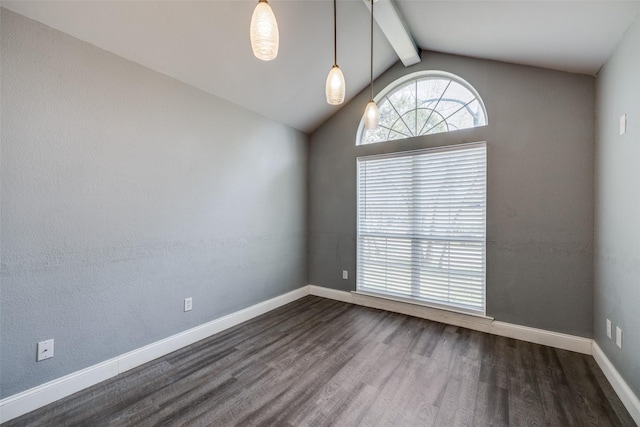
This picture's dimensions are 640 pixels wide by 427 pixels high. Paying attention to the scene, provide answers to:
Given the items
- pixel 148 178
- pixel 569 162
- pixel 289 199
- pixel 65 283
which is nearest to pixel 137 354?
pixel 65 283

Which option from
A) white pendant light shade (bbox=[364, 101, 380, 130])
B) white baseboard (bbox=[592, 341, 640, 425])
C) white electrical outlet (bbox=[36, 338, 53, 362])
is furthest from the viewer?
white pendant light shade (bbox=[364, 101, 380, 130])

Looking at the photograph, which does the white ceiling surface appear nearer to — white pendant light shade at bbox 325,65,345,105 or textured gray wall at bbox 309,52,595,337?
textured gray wall at bbox 309,52,595,337

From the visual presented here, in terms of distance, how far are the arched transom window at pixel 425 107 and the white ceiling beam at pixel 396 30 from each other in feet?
0.97

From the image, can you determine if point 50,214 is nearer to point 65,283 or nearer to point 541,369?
point 65,283

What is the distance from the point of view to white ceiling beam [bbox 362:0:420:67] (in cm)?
241

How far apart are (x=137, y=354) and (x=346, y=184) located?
9.69ft

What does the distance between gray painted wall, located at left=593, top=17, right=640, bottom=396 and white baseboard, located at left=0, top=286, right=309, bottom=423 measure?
329cm

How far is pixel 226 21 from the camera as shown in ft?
7.27

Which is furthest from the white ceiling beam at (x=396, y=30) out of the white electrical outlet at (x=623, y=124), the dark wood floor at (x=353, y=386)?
the dark wood floor at (x=353, y=386)

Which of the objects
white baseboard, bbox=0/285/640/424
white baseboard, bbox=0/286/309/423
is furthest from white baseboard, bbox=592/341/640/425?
white baseboard, bbox=0/286/309/423

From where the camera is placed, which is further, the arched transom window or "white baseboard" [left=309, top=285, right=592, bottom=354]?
the arched transom window

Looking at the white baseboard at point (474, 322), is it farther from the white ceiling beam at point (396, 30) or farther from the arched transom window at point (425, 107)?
the white ceiling beam at point (396, 30)


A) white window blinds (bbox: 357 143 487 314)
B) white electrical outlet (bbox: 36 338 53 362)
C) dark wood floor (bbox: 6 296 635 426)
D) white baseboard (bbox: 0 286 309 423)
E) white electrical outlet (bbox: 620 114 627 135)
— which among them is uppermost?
white electrical outlet (bbox: 620 114 627 135)

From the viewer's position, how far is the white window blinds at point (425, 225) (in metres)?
3.02
